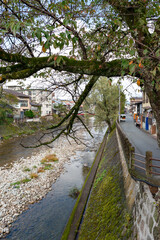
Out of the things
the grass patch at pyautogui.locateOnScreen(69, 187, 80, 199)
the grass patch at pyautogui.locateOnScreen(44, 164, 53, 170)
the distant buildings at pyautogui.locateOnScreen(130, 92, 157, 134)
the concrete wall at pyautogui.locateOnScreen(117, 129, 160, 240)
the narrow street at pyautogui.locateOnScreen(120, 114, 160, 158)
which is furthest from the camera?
the distant buildings at pyautogui.locateOnScreen(130, 92, 157, 134)

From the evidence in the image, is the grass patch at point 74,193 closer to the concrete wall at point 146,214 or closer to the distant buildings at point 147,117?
the concrete wall at point 146,214

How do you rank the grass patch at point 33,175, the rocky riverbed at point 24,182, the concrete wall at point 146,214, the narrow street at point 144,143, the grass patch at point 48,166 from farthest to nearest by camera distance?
the grass patch at point 48,166
the grass patch at point 33,175
the narrow street at point 144,143
the rocky riverbed at point 24,182
the concrete wall at point 146,214

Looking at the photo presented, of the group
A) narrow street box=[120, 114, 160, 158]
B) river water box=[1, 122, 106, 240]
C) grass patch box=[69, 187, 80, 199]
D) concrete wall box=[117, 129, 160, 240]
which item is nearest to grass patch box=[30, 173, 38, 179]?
river water box=[1, 122, 106, 240]

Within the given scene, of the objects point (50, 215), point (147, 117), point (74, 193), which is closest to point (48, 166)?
point (74, 193)

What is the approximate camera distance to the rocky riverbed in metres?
9.96

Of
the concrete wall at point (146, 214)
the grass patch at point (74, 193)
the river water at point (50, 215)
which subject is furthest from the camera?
the grass patch at point (74, 193)

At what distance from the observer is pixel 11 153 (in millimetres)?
20953

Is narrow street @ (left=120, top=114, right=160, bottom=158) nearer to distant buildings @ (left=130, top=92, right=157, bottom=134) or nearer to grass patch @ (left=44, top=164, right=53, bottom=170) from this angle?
distant buildings @ (left=130, top=92, right=157, bottom=134)

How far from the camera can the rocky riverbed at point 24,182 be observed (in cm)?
996

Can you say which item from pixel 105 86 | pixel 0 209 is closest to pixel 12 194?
pixel 0 209

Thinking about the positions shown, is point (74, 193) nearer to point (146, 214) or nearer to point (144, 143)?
point (144, 143)

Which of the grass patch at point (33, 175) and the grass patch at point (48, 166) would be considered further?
the grass patch at point (48, 166)

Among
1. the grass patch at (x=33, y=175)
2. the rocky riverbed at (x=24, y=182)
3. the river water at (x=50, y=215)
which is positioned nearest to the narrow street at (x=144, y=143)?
the river water at (x=50, y=215)

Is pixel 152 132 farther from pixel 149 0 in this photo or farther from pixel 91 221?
pixel 149 0
